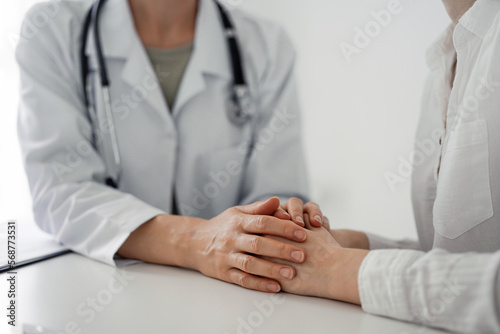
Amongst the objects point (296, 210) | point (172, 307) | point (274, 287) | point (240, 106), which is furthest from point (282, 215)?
point (240, 106)

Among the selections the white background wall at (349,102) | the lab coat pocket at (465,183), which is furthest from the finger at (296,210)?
the white background wall at (349,102)

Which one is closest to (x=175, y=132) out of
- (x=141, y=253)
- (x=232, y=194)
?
(x=232, y=194)

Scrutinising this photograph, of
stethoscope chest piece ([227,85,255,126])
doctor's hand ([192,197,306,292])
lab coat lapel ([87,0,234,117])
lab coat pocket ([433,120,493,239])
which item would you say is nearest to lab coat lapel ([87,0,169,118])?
lab coat lapel ([87,0,234,117])

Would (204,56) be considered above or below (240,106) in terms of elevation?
above

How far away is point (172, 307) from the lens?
583mm

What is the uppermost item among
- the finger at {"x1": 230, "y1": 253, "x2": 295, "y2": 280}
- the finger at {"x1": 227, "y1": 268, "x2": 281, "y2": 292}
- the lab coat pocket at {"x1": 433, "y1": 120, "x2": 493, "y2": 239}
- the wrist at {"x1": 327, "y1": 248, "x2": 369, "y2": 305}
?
the lab coat pocket at {"x1": 433, "y1": 120, "x2": 493, "y2": 239}

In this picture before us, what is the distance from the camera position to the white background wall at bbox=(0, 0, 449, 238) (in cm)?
132

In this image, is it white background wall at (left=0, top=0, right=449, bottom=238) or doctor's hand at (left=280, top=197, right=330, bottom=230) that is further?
white background wall at (left=0, top=0, right=449, bottom=238)

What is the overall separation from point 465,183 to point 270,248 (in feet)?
1.06

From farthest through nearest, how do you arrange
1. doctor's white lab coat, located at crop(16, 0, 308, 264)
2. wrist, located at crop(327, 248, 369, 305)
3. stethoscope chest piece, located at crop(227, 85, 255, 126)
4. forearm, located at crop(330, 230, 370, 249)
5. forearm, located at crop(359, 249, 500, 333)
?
1. stethoscope chest piece, located at crop(227, 85, 255, 126)
2. doctor's white lab coat, located at crop(16, 0, 308, 264)
3. forearm, located at crop(330, 230, 370, 249)
4. wrist, located at crop(327, 248, 369, 305)
5. forearm, located at crop(359, 249, 500, 333)

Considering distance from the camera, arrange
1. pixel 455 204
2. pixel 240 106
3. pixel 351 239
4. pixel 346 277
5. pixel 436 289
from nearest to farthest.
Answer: pixel 436 289 < pixel 346 277 < pixel 455 204 < pixel 351 239 < pixel 240 106

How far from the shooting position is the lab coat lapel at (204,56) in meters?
1.13

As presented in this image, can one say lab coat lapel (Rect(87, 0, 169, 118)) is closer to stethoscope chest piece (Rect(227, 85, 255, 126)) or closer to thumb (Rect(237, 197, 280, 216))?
stethoscope chest piece (Rect(227, 85, 255, 126))

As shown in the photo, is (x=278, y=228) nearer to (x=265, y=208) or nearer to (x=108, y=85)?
(x=265, y=208)
